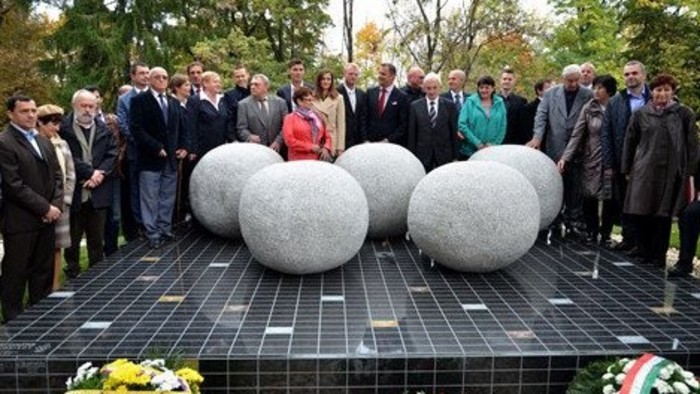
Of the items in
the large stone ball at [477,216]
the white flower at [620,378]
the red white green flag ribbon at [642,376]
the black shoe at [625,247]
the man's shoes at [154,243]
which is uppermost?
the large stone ball at [477,216]

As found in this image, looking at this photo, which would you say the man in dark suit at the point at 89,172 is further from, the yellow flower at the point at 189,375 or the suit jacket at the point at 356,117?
the yellow flower at the point at 189,375

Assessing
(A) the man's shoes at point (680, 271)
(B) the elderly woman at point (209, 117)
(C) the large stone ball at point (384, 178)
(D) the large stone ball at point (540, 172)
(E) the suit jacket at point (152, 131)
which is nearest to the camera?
(A) the man's shoes at point (680, 271)

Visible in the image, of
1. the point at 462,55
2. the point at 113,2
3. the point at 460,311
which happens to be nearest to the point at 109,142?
the point at 460,311

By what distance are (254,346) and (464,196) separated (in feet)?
10.0

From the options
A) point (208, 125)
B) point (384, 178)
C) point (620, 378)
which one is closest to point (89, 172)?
point (208, 125)

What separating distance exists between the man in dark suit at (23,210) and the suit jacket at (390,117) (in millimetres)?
5425

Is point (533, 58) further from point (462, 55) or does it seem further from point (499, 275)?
point (499, 275)

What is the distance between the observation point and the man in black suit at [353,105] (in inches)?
432

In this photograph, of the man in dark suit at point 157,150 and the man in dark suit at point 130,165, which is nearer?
the man in dark suit at point 157,150

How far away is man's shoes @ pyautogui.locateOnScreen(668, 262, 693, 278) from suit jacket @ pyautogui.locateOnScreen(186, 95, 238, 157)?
6929 mm

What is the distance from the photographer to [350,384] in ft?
16.6

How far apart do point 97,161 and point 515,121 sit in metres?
7.10

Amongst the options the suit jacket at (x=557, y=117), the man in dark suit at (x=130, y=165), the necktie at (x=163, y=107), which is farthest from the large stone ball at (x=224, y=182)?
the suit jacket at (x=557, y=117)

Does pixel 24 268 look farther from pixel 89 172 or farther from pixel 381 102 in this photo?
pixel 381 102
